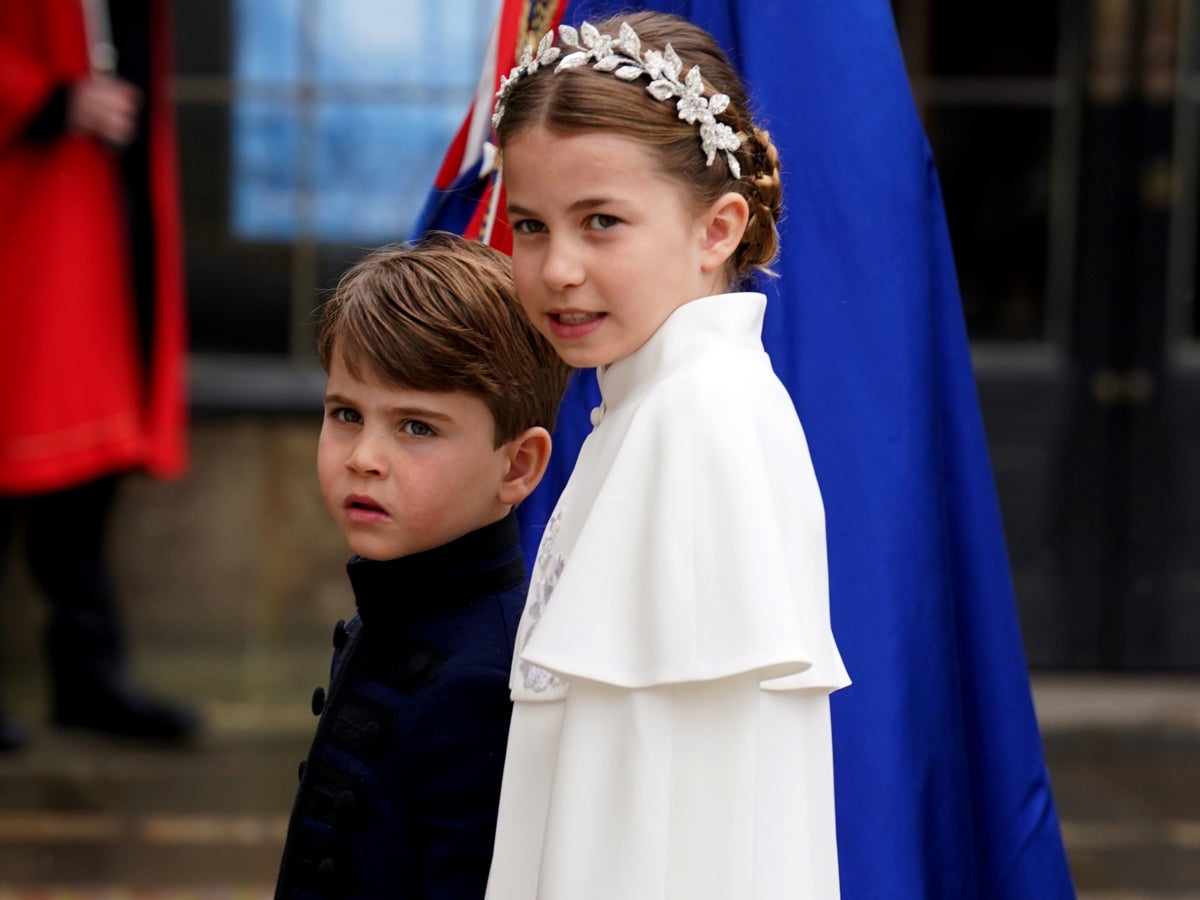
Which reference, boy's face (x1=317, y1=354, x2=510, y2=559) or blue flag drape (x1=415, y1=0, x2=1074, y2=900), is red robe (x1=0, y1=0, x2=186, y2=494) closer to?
blue flag drape (x1=415, y1=0, x2=1074, y2=900)

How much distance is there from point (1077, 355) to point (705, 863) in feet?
13.5

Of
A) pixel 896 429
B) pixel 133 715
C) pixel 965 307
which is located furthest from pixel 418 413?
pixel 965 307

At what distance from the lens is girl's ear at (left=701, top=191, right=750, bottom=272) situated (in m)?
1.49

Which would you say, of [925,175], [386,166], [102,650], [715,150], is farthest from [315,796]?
[386,166]

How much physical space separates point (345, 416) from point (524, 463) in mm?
170

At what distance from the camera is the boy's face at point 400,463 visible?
5.33 ft

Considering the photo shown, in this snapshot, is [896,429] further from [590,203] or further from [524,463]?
[590,203]

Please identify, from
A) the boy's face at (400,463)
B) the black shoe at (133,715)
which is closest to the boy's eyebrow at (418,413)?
the boy's face at (400,463)

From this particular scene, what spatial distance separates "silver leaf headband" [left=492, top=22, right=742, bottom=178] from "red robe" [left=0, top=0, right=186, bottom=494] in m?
3.36

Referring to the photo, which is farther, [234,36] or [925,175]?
[234,36]

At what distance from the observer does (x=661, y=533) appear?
4.51ft

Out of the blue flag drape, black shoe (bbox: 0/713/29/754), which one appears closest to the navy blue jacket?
the blue flag drape

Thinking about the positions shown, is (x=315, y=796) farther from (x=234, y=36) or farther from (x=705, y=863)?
(x=234, y=36)

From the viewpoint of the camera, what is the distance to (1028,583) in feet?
17.3
